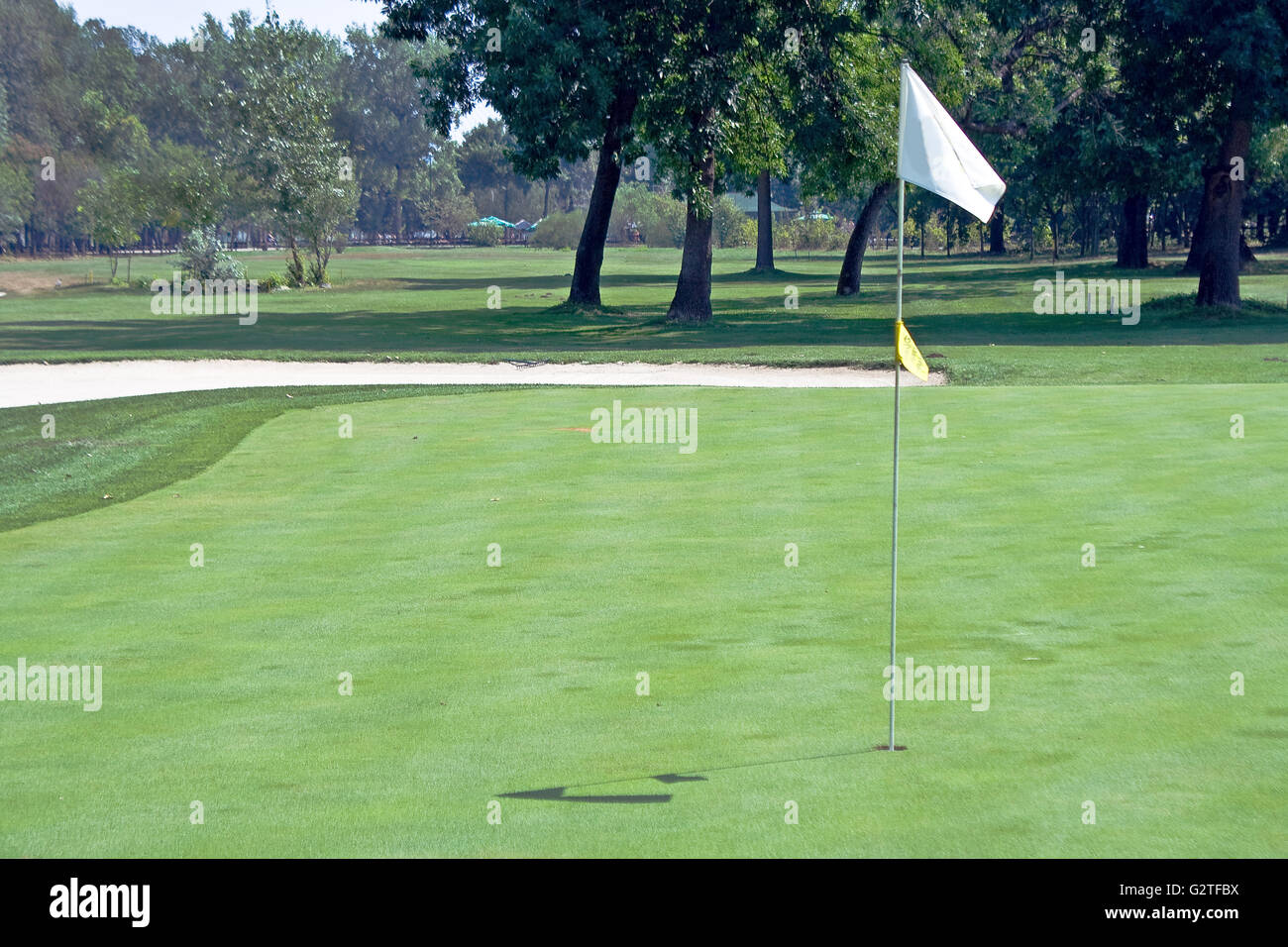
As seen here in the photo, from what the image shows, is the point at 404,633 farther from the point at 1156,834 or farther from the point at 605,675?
the point at 1156,834

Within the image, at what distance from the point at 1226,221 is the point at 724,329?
14262 mm

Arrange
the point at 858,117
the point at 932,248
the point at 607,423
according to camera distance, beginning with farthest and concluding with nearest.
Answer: the point at 932,248, the point at 858,117, the point at 607,423

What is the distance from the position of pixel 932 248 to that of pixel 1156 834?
111277 mm

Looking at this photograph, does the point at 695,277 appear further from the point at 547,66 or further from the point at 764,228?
the point at 764,228

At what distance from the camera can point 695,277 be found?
40.3 metres

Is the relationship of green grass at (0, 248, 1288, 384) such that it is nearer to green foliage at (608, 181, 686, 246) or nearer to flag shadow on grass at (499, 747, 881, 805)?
flag shadow on grass at (499, 747, 881, 805)

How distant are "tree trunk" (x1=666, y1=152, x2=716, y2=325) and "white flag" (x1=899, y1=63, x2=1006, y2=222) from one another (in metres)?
32.2

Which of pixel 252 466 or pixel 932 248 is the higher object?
pixel 932 248

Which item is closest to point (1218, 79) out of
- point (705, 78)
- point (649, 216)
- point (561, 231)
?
point (705, 78)

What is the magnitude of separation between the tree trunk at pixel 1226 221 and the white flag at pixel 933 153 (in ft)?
112

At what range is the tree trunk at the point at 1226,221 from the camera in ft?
124

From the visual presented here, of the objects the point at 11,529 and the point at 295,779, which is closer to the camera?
the point at 295,779

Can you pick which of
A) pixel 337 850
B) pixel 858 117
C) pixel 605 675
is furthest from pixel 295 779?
pixel 858 117

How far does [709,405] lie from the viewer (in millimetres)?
20969
